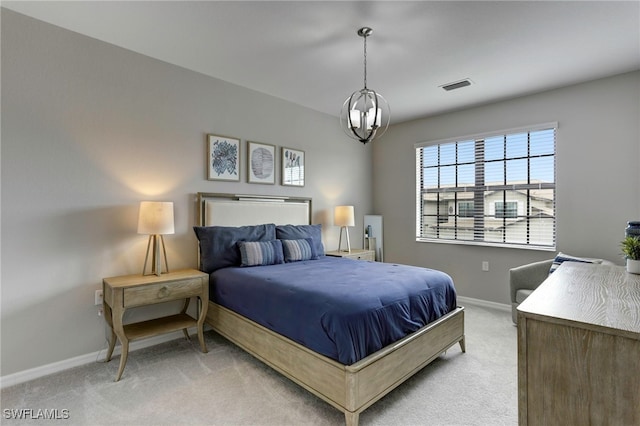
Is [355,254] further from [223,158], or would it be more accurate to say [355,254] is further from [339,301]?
[339,301]

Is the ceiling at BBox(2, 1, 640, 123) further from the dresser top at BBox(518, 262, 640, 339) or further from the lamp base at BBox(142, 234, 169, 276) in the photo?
the dresser top at BBox(518, 262, 640, 339)

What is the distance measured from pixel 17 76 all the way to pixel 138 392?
2.48m

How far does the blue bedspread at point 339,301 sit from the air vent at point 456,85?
2161 millimetres

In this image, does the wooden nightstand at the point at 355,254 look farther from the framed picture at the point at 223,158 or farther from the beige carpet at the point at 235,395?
the beige carpet at the point at 235,395

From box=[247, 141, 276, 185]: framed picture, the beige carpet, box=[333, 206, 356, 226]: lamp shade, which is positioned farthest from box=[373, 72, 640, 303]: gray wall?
box=[247, 141, 276, 185]: framed picture

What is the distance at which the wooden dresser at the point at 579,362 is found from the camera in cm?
97

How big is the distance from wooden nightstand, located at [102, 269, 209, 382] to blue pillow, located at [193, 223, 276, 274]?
0.17m

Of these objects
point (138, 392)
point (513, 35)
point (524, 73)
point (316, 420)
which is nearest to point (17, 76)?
point (138, 392)

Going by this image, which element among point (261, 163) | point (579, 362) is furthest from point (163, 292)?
point (579, 362)

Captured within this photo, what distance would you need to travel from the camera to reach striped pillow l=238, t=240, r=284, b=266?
3076mm

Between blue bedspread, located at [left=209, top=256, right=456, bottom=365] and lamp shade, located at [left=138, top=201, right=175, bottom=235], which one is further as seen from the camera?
lamp shade, located at [left=138, top=201, right=175, bottom=235]

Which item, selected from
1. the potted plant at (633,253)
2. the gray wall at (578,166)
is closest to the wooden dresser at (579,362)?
the potted plant at (633,253)

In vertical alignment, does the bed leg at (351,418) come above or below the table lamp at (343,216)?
below

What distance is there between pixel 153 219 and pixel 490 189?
4046 mm
